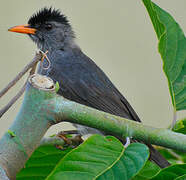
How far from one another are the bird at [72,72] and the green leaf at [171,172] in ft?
2.69

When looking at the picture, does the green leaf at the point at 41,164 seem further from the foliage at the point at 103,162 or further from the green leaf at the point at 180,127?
the green leaf at the point at 180,127

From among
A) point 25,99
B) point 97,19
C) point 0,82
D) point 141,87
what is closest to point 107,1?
point 97,19

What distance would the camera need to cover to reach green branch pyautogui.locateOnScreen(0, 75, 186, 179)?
1001 millimetres

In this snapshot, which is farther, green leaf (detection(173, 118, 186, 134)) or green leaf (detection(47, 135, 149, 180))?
green leaf (detection(173, 118, 186, 134))

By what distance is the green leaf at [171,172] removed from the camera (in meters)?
1.10

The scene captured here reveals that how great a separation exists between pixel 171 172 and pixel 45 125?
1.28ft

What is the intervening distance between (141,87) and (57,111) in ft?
12.3

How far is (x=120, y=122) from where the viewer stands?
103 centimetres

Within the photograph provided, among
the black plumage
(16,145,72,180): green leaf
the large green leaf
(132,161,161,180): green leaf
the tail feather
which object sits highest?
the black plumage

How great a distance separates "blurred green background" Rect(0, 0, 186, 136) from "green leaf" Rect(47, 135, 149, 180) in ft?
10.6

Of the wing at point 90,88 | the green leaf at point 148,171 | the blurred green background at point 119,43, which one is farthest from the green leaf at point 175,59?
the blurred green background at point 119,43

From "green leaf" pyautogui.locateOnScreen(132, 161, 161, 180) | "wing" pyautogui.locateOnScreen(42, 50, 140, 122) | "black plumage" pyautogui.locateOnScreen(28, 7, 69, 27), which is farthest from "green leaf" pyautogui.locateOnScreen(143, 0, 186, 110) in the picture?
"black plumage" pyautogui.locateOnScreen(28, 7, 69, 27)

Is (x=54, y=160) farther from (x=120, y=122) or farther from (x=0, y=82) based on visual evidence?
(x=0, y=82)

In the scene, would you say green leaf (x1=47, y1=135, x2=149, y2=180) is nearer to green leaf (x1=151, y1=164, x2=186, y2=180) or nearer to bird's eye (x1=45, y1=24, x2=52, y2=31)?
green leaf (x1=151, y1=164, x2=186, y2=180)
